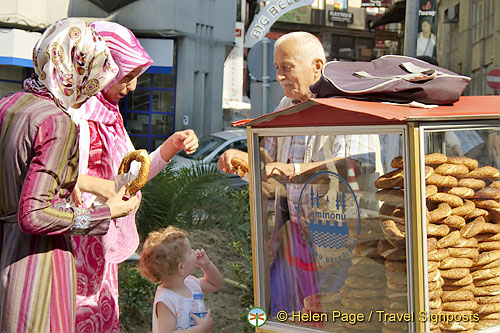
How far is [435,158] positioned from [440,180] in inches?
3.4

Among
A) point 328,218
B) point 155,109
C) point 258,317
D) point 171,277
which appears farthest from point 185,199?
point 155,109

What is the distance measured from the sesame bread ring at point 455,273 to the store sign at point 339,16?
152 feet

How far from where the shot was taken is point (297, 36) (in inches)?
137

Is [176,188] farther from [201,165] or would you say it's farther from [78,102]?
[78,102]

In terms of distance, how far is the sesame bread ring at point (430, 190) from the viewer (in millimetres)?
2494

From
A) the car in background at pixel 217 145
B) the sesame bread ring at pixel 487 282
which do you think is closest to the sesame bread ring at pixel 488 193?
the sesame bread ring at pixel 487 282

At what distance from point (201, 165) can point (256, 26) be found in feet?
24.6

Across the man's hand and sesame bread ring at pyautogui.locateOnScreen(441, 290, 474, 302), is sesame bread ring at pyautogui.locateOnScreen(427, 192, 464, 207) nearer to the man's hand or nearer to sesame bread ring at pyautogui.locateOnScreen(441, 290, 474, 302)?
sesame bread ring at pyautogui.locateOnScreen(441, 290, 474, 302)

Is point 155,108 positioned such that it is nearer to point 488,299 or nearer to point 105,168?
point 105,168

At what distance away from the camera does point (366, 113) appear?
245 centimetres

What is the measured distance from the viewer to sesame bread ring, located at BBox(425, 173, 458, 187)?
2514 mm

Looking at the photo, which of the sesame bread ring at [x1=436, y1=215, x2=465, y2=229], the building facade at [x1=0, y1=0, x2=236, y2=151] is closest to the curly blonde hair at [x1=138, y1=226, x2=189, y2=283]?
the sesame bread ring at [x1=436, y1=215, x2=465, y2=229]

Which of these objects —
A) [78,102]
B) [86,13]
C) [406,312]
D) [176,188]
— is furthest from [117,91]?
[86,13]

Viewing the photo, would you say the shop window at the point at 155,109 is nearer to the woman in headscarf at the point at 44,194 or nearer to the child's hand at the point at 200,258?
the child's hand at the point at 200,258
